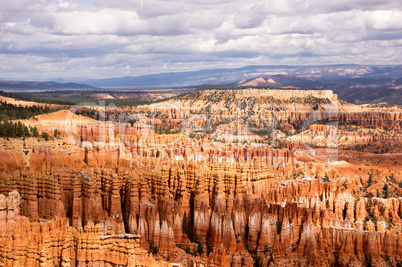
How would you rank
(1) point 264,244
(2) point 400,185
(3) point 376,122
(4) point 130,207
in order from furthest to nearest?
(3) point 376,122 < (2) point 400,185 < (4) point 130,207 < (1) point 264,244

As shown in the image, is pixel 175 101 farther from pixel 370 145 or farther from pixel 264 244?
pixel 264 244

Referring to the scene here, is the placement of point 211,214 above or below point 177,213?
below

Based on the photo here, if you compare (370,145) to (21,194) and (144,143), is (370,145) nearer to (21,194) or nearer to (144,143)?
(144,143)

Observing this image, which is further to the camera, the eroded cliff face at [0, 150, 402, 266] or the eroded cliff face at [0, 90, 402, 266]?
the eroded cliff face at [0, 150, 402, 266]

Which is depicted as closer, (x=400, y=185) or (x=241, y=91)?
(x=400, y=185)

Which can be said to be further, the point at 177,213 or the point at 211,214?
the point at 211,214

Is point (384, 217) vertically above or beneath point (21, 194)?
beneath

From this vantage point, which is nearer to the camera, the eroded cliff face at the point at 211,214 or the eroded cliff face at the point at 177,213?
the eroded cliff face at the point at 177,213

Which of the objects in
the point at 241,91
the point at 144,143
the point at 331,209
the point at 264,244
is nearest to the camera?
the point at 264,244

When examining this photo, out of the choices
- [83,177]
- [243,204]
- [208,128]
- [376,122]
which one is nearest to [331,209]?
[243,204]

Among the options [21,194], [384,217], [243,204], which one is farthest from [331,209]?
[21,194]
